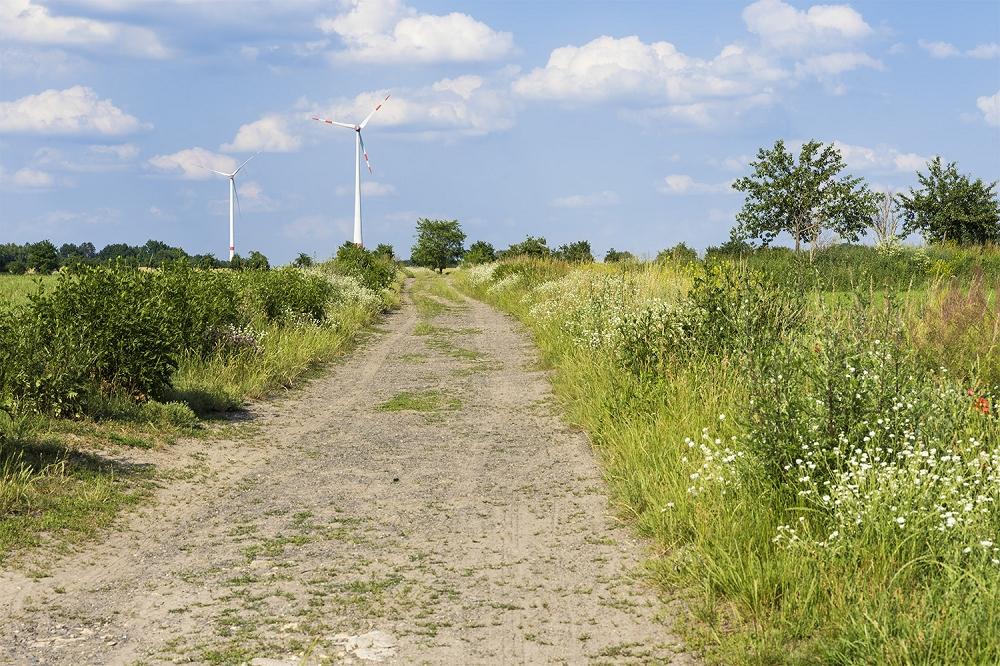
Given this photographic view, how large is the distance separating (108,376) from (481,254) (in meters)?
66.5

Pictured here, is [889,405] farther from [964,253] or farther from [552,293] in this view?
[964,253]

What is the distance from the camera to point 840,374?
5.61 meters

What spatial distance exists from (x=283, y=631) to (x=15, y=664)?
47.2 inches

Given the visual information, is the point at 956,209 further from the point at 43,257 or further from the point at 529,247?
the point at 43,257

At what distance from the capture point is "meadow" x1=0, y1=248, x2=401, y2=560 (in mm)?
6836

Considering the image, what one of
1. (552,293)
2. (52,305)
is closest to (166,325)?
(52,305)

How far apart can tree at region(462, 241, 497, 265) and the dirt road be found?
60366 mm

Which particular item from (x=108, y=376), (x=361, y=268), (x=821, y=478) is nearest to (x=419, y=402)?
(x=108, y=376)

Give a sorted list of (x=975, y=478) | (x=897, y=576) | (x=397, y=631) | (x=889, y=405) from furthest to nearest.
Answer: (x=889, y=405), (x=975, y=478), (x=397, y=631), (x=897, y=576)

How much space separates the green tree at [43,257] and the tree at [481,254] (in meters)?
29.3

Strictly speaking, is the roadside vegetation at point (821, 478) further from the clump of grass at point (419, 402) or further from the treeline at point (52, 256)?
the treeline at point (52, 256)

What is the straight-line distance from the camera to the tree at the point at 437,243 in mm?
92875

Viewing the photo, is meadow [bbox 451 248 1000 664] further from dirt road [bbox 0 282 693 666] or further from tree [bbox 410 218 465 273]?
tree [bbox 410 218 465 273]

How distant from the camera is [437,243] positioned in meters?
93.6
